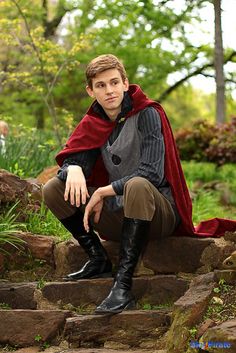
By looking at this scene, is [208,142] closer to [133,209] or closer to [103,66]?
[103,66]

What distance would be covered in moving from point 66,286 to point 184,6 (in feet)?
30.3

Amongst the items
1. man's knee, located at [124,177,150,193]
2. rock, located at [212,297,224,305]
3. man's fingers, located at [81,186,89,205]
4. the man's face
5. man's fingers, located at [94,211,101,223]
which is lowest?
rock, located at [212,297,224,305]

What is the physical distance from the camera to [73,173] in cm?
396

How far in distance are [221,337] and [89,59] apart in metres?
9.87

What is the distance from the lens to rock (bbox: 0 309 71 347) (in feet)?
12.5

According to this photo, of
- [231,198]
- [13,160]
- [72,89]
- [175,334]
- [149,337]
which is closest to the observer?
[175,334]

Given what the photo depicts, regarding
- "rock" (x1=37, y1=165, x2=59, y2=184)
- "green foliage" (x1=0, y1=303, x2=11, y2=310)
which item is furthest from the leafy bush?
"green foliage" (x1=0, y1=303, x2=11, y2=310)

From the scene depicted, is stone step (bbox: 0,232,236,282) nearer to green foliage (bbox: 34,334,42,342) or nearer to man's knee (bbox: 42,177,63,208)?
man's knee (bbox: 42,177,63,208)

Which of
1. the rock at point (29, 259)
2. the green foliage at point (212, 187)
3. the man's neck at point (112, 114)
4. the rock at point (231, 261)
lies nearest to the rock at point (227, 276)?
the rock at point (231, 261)

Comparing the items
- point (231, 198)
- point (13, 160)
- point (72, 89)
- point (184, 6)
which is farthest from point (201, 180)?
point (72, 89)

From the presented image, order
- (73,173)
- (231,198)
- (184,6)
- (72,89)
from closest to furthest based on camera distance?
(73,173)
(231,198)
(184,6)
(72,89)

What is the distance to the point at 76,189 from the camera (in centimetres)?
387

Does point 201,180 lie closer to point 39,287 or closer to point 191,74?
point 39,287

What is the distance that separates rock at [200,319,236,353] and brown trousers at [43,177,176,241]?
2.60ft
